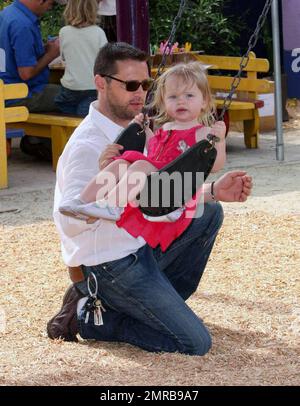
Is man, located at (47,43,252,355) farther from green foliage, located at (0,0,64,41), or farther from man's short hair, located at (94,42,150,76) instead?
green foliage, located at (0,0,64,41)

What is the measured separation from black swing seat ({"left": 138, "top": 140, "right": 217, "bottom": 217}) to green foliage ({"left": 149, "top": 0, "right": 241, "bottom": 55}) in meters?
7.20

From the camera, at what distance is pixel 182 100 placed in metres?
4.37

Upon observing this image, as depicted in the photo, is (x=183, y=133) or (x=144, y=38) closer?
(x=183, y=133)

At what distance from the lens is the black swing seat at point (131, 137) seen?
14.1ft

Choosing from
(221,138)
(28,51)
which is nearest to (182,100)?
(221,138)

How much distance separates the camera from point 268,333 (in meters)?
4.71

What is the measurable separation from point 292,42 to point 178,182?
25.7ft

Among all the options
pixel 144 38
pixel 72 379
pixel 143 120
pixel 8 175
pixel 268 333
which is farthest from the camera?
pixel 8 175

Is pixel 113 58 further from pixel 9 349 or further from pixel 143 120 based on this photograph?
pixel 9 349

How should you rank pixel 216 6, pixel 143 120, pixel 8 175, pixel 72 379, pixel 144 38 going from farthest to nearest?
pixel 216 6
pixel 8 175
pixel 144 38
pixel 143 120
pixel 72 379

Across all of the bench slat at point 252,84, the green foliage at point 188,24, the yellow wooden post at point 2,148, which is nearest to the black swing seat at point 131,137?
the yellow wooden post at point 2,148
